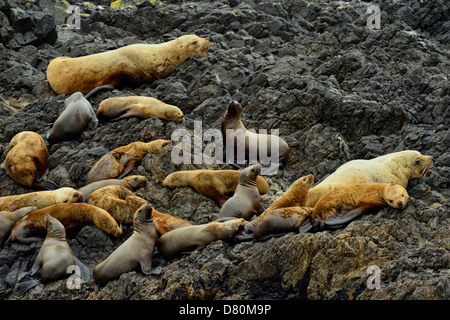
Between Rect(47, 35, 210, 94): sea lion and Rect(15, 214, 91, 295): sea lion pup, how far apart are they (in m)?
6.66

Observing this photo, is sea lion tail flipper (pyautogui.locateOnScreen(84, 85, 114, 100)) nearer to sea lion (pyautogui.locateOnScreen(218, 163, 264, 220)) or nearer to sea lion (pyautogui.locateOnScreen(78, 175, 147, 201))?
sea lion (pyautogui.locateOnScreen(78, 175, 147, 201))

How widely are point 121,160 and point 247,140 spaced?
2.53 m

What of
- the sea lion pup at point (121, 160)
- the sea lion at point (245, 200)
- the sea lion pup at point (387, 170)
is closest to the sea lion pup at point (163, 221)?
the sea lion at point (245, 200)

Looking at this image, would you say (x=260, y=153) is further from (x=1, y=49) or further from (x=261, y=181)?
(x=1, y=49)

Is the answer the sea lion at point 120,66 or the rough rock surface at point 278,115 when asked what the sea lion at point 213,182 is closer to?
the rough rock surface at point 278,115

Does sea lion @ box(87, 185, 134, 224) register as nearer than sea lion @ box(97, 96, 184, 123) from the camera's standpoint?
Yes

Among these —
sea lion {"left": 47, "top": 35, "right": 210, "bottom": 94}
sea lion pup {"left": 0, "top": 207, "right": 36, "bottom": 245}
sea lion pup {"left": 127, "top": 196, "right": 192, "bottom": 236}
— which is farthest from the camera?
sea lion {"left": 47, "top": 35, "right": 210, "bottom": 94}

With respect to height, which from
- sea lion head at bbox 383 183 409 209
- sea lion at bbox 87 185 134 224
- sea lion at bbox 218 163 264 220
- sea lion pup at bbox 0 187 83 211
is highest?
sea lion head at bbox 383 183 409 209

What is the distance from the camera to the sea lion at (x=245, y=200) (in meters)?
10.8

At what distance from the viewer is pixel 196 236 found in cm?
957

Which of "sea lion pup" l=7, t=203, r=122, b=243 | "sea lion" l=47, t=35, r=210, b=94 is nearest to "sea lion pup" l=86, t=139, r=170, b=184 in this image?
"sea lion pup" l=7, t=203, r=122, b=243

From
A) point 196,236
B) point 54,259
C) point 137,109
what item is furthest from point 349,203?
point 137,109

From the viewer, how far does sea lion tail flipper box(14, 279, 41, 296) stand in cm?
930
